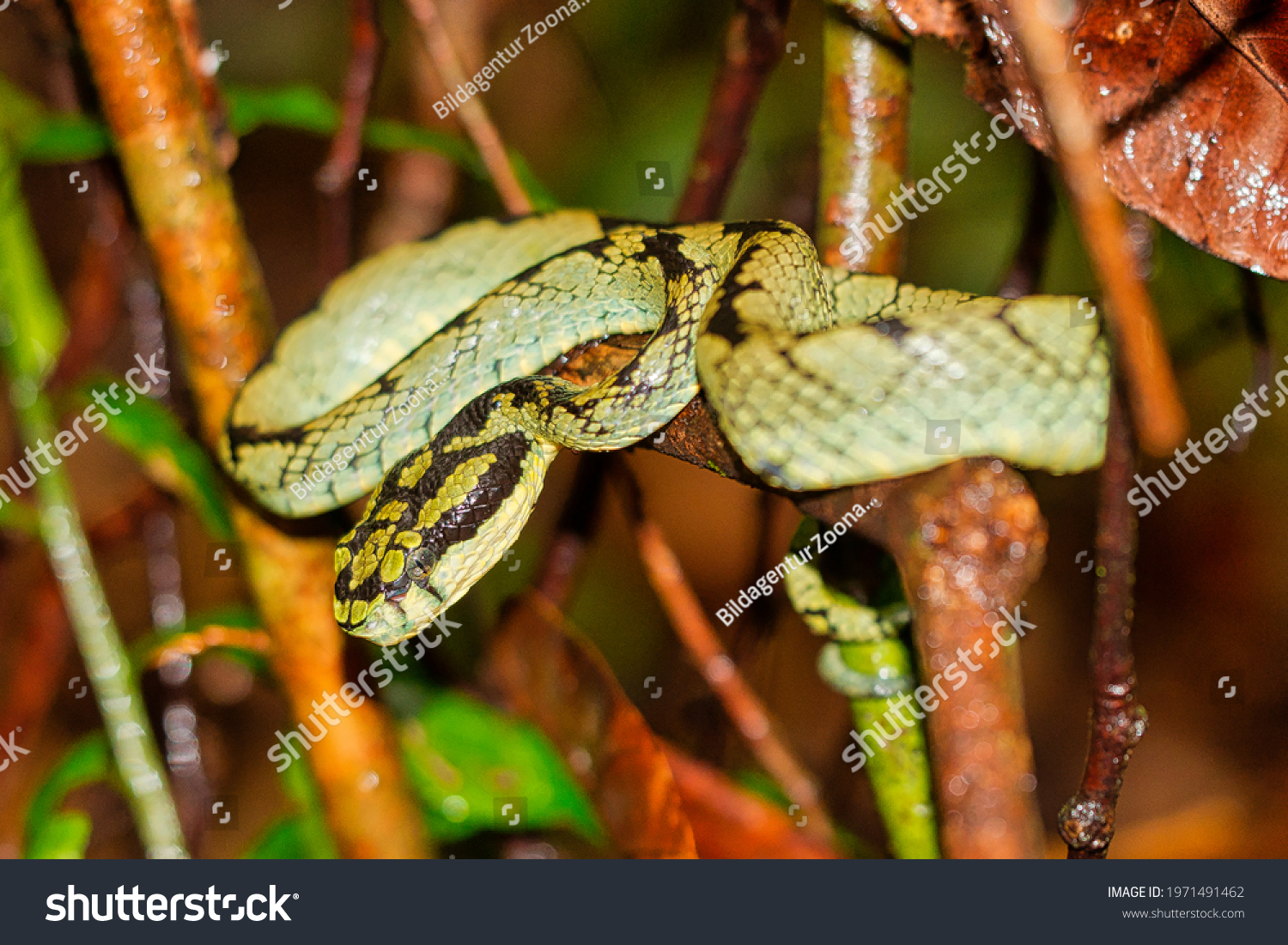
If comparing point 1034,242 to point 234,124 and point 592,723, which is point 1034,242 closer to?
point 592,723

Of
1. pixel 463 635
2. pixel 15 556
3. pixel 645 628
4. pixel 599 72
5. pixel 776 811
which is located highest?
pixel 599 72

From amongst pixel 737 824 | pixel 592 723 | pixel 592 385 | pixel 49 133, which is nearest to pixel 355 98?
pixel 49 133

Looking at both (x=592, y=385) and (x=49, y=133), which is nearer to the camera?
(x=592, y=385)

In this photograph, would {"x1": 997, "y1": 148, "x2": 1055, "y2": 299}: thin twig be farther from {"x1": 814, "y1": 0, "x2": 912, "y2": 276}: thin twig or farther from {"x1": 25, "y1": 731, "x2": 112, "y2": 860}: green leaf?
{"x1": 25, "y1": 731, "x2": 112, "y2": 860}: green leaf

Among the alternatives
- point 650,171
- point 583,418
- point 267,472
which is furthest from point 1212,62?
point 650,171

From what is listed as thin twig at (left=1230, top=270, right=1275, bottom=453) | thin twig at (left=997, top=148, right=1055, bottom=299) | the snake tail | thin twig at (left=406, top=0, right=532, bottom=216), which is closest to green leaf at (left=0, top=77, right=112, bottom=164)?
thin twig at (left=406, top=0, right=532, bottom=216)

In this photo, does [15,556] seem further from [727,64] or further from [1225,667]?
[1225,667]

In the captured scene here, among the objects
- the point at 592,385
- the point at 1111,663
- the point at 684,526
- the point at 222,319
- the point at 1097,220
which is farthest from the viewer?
the point at 684,526
